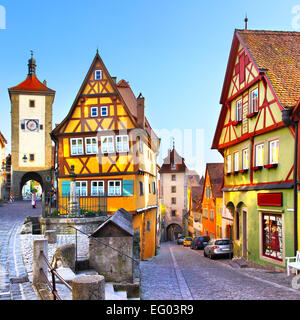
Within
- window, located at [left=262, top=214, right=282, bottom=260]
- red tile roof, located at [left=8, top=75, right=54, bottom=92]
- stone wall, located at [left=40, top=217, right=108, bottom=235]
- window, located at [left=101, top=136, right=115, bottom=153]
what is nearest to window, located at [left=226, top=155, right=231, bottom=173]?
window, located at [left=262, top=214, right=282, bottom=260]

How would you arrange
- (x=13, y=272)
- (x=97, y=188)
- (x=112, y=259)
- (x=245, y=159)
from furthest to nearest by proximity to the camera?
(x=97, y=188)
(x=245, y=159)
(x=112, y=259)
(x=13, y=272)

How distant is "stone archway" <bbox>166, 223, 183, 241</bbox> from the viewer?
59103mm

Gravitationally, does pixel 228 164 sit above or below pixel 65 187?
above

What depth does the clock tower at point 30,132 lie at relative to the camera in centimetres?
4266

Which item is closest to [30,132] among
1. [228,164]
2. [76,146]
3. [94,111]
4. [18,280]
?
[76,146]

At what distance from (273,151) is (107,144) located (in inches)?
442

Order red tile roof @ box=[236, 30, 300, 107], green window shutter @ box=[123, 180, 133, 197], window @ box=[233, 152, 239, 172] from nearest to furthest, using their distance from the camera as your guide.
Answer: red tile roof @ box=[236, 30, 300, 107] → window @ box=[233, 152, 239, 172] → green window shutter @ box=[123, 180, 133, 197]

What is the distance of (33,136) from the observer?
43.6 m

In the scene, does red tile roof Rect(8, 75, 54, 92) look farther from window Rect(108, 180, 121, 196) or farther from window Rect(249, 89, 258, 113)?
window Rect(249, 89, 258, 113)

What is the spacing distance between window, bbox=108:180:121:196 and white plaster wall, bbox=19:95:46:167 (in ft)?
76.8

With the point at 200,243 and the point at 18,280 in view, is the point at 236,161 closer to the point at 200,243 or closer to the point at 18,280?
the point at 18,280

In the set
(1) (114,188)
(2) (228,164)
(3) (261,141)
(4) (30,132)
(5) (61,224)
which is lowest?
(5) (61,224)

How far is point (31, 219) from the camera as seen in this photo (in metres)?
18.4
